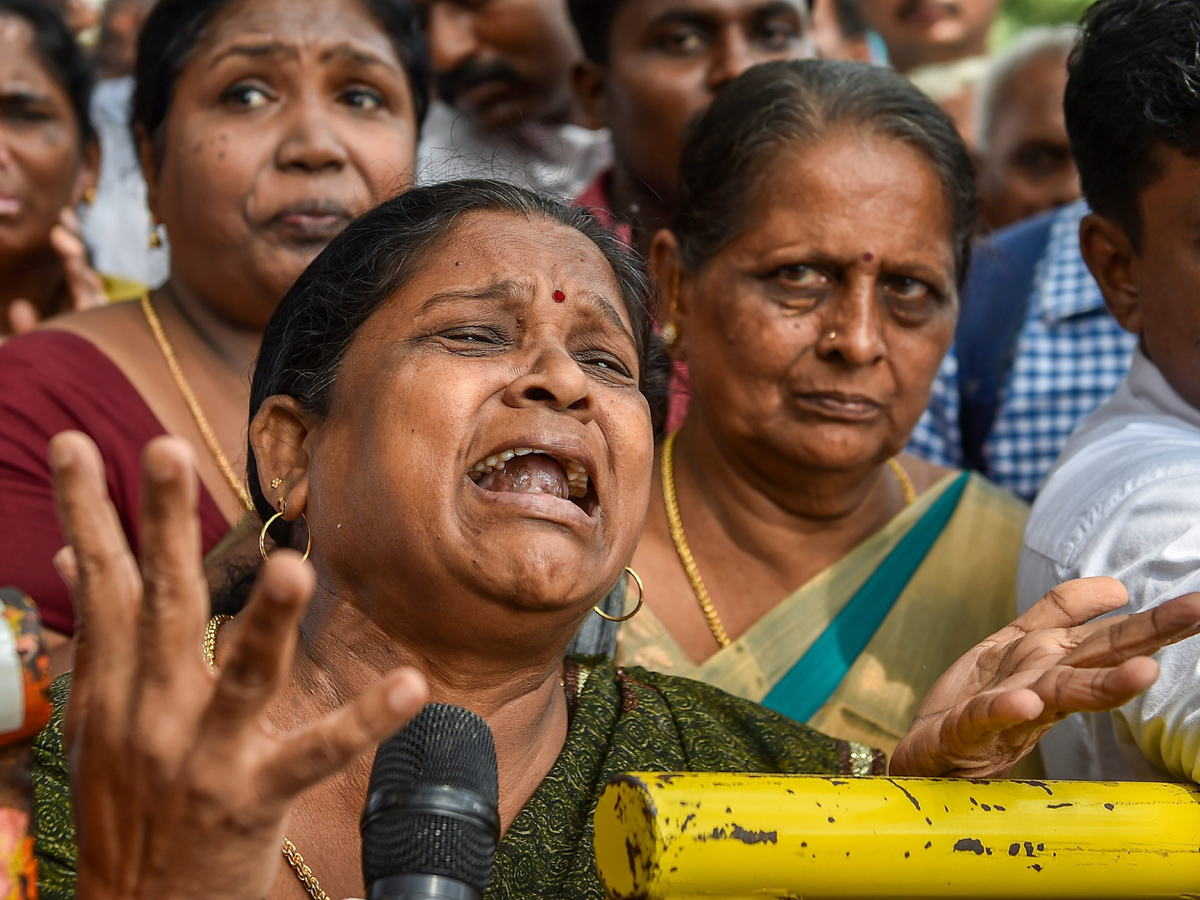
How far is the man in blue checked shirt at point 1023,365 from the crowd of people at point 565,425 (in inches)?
0.5

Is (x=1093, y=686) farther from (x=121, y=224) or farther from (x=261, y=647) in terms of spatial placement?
(x=121, y=224)

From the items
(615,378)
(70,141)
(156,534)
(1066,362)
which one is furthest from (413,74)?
(156,534)

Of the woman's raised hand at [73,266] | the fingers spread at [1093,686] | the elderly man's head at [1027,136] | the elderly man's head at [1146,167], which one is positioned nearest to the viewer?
the fingers spread at [1093,686]

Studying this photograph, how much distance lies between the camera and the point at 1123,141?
8.59ft

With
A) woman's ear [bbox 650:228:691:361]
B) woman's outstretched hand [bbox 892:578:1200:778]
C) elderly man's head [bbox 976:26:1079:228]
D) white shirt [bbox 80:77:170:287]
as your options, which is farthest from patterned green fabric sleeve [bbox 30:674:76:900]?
elderly man's head [bbox 976:26:1079:228]

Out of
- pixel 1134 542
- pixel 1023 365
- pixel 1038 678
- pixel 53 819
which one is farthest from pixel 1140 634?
pixel 1023 365

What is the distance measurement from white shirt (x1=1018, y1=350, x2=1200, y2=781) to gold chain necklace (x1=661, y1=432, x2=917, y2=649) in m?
0.68

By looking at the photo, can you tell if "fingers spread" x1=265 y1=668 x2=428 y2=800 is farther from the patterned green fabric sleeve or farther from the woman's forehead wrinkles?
the woman's forehead wrinkles

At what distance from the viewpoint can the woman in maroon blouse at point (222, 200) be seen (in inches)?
124

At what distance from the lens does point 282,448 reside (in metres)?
2.29

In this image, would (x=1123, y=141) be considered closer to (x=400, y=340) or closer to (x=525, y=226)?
(x=525, y=226)

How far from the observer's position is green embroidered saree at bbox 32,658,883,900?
1998 mm

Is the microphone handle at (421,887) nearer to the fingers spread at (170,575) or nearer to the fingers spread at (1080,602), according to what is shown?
the fingers spread at (170,575)

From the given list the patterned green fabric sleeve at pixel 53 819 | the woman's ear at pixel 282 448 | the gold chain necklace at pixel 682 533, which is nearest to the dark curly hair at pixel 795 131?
the gold chain necklace at pixel 682 533
